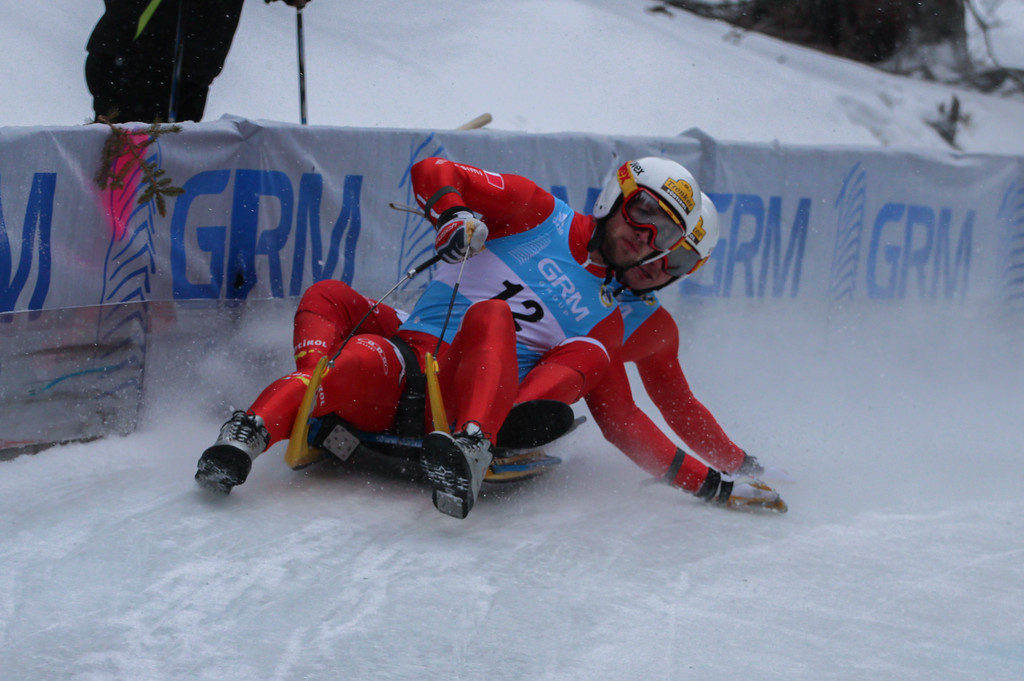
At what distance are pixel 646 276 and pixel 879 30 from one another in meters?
11.1

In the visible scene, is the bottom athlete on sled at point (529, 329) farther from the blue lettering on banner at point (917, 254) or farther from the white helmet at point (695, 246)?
the blue lettering on banner at point (917, 254)

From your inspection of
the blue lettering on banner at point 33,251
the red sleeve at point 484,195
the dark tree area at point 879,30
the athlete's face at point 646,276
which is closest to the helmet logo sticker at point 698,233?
the athlete's face at point 646,276

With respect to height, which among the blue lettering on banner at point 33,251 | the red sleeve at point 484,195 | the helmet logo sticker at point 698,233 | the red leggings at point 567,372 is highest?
the red sleeve at point 484,195

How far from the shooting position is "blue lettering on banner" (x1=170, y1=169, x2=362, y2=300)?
366cm

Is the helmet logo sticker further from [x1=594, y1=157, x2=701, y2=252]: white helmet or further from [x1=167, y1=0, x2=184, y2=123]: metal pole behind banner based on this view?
[x1=167, y1=0, x2=184, y2=123]: metal pole behind banner

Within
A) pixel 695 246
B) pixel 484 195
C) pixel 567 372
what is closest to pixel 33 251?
pixel 484 195

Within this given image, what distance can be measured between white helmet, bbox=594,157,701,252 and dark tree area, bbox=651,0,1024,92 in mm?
10044

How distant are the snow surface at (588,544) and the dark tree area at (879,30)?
7850 millimetres

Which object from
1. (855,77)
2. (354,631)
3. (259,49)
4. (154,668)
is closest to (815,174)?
(354,631)

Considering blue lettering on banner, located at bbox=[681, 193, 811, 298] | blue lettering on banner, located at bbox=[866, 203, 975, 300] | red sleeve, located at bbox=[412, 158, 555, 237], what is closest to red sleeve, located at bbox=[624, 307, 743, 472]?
red sleeve, located at bbox=[412, 158, 555, 237]

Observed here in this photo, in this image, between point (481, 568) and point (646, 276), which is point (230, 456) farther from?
point (646, 276)

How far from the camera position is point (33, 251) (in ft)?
10.5

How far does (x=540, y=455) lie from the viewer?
3.24m

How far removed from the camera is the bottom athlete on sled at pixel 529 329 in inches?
114
